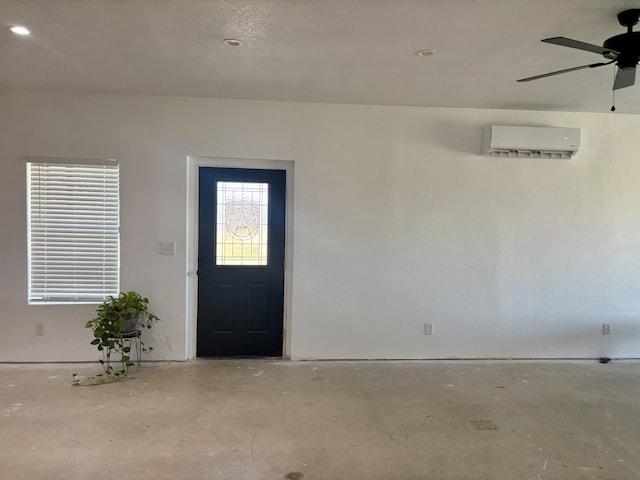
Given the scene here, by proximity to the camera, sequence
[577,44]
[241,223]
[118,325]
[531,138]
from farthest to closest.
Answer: [241,223] < [531,138] < [118,325] < [577,44]

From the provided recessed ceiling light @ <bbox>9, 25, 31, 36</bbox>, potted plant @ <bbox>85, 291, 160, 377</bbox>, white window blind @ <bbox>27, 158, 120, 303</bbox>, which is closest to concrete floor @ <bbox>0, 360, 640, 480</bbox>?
potted plant @ <bbox>85, 291, 160, 377</bbox>

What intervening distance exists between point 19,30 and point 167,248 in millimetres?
2038

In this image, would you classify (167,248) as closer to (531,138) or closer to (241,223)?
(241,223)

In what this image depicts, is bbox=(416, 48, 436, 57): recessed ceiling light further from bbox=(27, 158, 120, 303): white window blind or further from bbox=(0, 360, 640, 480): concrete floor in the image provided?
bbox=(27, 158, 120, 303): white window blind

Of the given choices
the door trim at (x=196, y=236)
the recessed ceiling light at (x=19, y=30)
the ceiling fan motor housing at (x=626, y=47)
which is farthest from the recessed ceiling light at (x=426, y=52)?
the recessed ceiling light at (x=19, y=30)

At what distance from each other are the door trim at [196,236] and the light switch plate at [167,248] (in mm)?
142

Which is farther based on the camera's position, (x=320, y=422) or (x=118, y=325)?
(x=118, y=325)

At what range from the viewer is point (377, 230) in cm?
418

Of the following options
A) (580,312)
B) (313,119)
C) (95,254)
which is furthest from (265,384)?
(580,312)

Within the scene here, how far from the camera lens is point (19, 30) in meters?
2.61

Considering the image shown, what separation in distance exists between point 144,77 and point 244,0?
162 cm

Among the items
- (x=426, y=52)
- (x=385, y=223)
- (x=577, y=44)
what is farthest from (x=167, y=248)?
(x=577, y=44)

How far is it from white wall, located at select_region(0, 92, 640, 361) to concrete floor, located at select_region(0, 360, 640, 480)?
1.54ft

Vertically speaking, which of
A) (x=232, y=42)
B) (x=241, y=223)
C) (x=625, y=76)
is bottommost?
(x=241, y=223)
